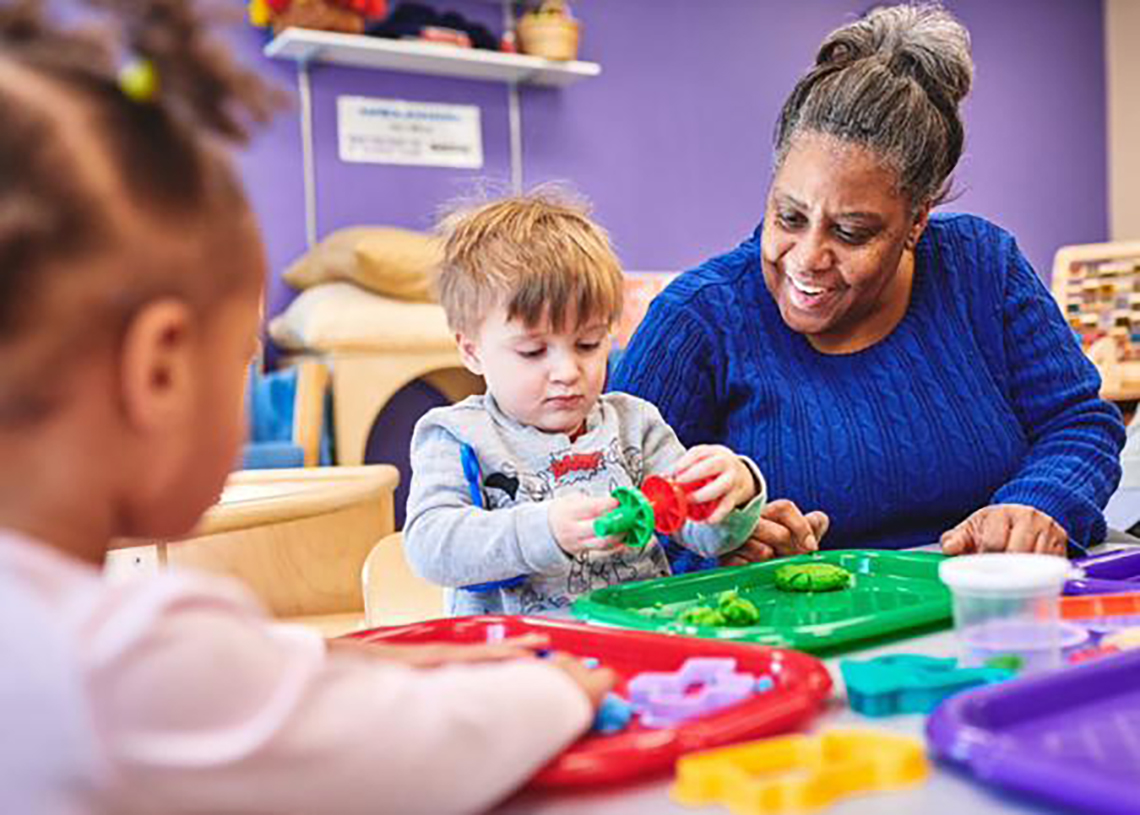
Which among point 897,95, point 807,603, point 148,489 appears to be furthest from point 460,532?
point 897,95

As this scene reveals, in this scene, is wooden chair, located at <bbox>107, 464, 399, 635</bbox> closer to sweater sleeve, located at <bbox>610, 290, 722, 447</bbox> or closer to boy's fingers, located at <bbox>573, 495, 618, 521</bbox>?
sweater sleeve, located at <bbox>610, 290, 722, 447</bbox>

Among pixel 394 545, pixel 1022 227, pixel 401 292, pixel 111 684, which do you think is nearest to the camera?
pixel 111 684

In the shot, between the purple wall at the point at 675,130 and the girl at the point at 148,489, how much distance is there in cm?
296

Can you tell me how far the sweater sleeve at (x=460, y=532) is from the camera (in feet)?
2.95

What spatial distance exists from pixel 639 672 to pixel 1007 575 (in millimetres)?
211

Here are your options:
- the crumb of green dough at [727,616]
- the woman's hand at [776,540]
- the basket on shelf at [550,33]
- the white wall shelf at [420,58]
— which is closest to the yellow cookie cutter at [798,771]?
the crumb of green dough at [727,616]

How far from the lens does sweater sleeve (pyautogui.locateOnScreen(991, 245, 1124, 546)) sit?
3.81ft

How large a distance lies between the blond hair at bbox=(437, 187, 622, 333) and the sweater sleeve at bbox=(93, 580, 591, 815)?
0.59 m

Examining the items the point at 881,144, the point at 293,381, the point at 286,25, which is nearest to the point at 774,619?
the point at 881,144

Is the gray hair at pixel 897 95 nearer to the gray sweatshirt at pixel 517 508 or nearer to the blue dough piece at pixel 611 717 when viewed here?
the gray sweatshirt at pixel 517 508

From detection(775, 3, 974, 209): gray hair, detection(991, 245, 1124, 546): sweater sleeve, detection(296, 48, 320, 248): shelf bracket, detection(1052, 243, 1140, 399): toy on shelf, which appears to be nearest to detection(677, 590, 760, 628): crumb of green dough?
detection(991, 245, 1124, 546): sweater sleeve

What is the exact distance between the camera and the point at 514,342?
1.04m

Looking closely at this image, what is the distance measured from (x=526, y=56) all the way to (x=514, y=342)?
2.74 meters

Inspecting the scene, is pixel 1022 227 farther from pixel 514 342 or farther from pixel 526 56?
pixel 514 342
